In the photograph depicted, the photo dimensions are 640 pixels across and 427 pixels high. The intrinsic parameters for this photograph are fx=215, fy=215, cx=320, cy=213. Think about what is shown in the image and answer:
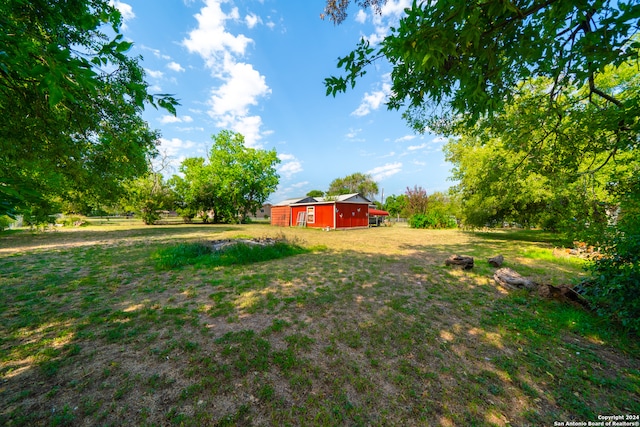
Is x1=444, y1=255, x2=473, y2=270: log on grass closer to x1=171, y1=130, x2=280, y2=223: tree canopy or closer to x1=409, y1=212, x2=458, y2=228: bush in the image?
x1=409, y1=212, x2=458, y2=228: bush

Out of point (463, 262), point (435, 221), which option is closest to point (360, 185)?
point (435, 221)

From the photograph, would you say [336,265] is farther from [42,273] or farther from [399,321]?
[42,273]

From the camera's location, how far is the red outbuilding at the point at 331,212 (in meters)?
20.3

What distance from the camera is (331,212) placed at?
20.2m

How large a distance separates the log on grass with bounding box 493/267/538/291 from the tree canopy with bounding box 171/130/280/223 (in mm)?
28293

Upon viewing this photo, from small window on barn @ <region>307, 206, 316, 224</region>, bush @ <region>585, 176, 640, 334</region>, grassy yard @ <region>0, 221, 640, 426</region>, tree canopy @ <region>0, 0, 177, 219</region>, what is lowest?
grassy yard @ <region>0, 221, 640, 426</region>

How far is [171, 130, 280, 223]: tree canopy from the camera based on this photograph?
2833cm

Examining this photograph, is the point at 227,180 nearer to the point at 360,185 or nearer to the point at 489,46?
the point at 489,46

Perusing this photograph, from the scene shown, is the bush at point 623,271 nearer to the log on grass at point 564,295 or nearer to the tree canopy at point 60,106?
the log on grass at point 564,295

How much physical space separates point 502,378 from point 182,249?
878 centimetres

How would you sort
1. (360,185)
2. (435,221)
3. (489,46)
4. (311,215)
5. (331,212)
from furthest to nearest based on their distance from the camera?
(360,185) < (435,221) < (311,215) < (331,212) < (489,46)

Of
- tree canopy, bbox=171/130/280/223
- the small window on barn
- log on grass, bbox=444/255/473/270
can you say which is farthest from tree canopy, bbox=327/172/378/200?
log on grass, bbox=444/255/473/270

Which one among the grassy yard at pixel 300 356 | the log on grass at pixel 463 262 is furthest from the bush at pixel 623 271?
the log on grass at pixel 463 262

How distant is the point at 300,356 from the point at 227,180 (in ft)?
94.5
